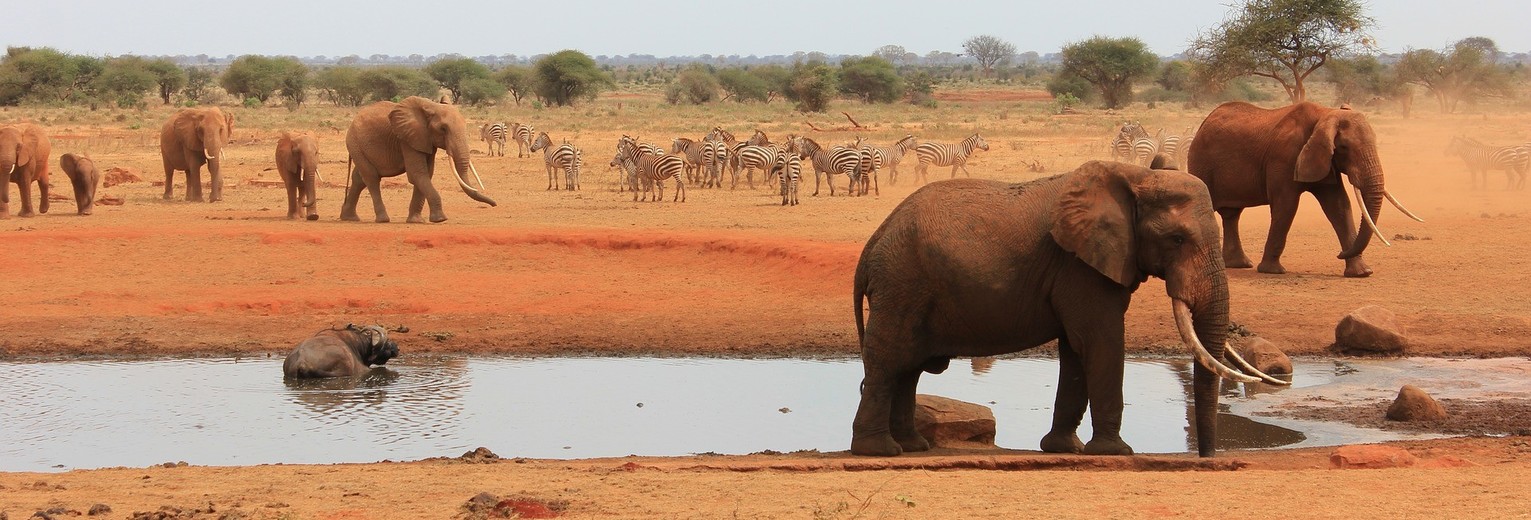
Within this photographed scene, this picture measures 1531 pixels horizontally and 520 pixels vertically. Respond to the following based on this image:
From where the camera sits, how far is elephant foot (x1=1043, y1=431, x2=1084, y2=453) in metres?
8.56

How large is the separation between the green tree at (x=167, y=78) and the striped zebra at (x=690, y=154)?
4548cm

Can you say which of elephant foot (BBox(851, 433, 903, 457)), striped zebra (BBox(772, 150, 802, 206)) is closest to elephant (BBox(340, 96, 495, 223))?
striped zebra (BBox(772, 150, 802, 206))

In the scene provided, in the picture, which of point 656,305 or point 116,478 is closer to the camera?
point 116,478

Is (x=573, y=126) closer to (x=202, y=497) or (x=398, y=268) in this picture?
(x=398, y=268)

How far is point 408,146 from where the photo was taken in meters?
21.0

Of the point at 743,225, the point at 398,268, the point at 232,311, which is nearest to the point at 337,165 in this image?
the point at 743,225

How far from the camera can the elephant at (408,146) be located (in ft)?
68.5

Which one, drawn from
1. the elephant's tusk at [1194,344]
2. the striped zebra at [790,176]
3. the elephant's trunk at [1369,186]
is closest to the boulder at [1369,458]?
the elephant's tusk at [1194,344]

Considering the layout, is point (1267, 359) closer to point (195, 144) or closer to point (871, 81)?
point (195, 144)

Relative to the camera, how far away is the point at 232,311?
14.7 meters

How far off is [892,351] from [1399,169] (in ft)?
89.8

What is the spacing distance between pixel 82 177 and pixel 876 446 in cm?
1651

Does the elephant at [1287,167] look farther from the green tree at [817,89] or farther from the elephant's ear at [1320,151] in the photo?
the green tree at [817,89]

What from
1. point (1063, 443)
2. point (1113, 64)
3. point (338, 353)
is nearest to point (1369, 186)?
point (1063, 443)
